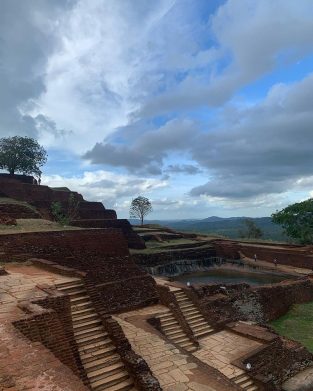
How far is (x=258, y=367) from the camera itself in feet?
29.5

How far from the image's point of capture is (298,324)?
45.1 ft

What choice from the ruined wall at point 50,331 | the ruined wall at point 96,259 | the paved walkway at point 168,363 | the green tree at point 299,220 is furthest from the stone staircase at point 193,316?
the green tree at point 299,220

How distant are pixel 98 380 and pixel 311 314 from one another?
11662 millimetres

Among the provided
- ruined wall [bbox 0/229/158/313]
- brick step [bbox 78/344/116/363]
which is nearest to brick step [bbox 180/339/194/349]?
ruined wall [bbox 0/229/158/313]

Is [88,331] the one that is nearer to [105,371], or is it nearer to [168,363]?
[105,371]

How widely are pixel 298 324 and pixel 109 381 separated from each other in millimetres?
9808

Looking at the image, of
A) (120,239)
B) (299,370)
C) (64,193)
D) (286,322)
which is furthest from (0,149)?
(299,370)

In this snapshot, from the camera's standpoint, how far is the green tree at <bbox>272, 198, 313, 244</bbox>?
99.4 feet

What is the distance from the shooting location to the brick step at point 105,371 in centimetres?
643

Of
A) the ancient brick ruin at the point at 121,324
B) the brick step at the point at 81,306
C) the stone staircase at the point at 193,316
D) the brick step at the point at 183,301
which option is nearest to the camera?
the ancient brick ruin at the point at 121,324

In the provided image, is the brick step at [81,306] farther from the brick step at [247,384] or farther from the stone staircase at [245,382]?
the brick step at [247,384]

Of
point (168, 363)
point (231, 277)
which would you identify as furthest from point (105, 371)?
point (231, 277)

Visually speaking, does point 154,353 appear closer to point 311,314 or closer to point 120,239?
point 120,239

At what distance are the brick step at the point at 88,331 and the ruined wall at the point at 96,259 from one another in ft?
7.08
